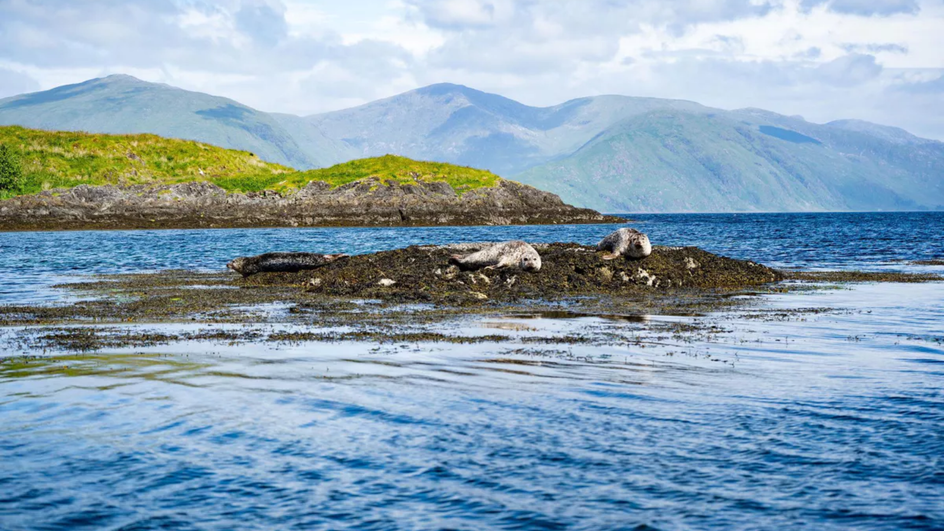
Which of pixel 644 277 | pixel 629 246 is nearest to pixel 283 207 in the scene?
pixel 629 246

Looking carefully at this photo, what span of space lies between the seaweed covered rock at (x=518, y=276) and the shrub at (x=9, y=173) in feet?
271

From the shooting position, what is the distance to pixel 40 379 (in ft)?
39.6

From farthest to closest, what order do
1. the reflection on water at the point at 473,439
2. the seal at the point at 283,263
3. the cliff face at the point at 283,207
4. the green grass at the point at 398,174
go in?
the green grass at the point at 398,174
the cliff face at the point at 283,207
the seal at the point at 283,263
the reflection on water at the point at 473,439

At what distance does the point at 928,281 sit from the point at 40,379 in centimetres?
3080

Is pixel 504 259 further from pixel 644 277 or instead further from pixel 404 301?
pixel 404 301

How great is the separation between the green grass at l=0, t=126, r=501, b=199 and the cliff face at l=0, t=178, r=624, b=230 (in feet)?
12.3

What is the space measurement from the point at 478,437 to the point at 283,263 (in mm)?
23714

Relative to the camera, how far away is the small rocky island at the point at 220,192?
9538cm

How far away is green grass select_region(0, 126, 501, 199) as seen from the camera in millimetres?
105312

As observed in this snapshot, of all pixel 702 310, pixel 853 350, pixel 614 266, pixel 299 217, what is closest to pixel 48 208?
pixel 299 217

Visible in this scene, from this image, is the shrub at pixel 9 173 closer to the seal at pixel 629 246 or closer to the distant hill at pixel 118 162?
the distant hill at pixel 118 162

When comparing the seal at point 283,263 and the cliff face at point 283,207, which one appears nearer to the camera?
the seal at point 283,263

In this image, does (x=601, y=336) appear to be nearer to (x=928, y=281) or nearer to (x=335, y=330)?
(x=335, y=330)

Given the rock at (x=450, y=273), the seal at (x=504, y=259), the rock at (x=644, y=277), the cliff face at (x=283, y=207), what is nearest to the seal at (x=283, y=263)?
the rock at (x=450, y=273)
